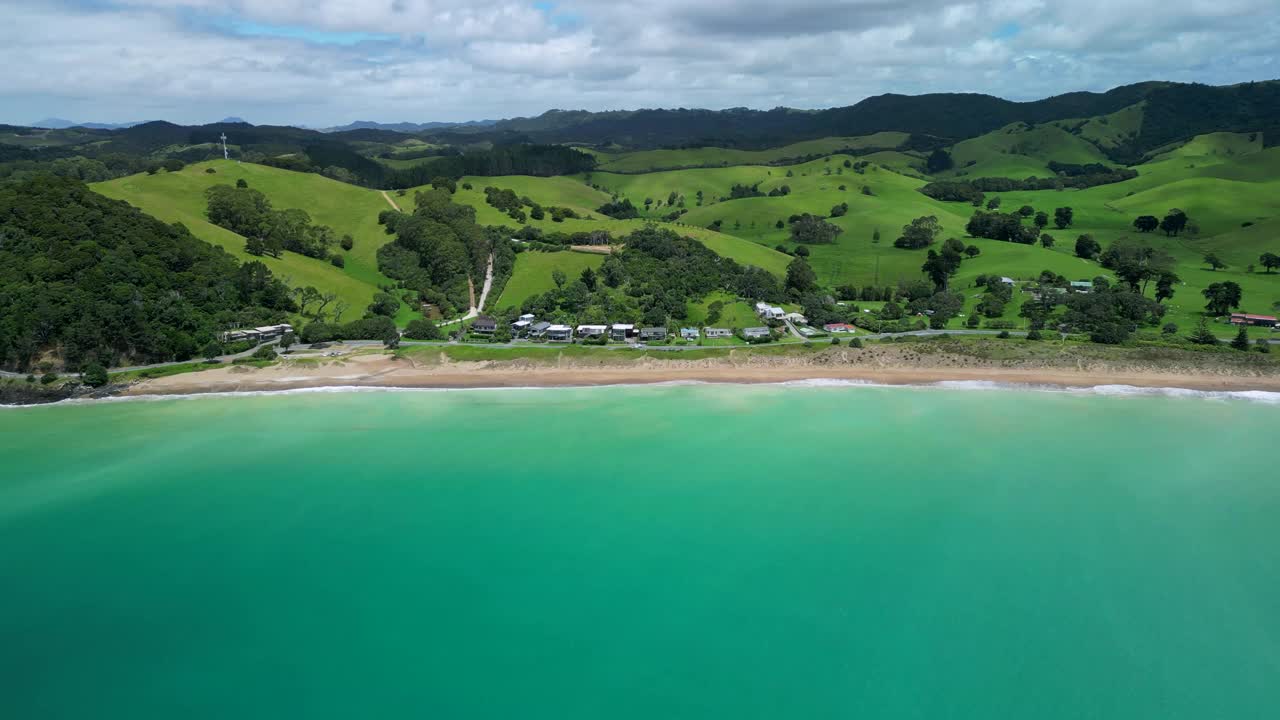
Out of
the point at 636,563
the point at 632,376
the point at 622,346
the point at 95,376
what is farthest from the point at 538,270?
the point at 636,563

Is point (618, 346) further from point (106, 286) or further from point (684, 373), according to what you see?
point (106, 286)

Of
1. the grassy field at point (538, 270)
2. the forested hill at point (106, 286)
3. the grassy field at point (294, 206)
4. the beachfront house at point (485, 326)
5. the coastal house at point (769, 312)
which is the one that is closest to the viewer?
the forested hill at point (106, 286)

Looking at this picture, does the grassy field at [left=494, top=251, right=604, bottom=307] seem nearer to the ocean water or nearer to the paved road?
the paved road

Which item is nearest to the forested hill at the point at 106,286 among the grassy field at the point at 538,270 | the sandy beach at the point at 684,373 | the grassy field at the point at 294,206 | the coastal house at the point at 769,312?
the sandy beach at the point at 684,373

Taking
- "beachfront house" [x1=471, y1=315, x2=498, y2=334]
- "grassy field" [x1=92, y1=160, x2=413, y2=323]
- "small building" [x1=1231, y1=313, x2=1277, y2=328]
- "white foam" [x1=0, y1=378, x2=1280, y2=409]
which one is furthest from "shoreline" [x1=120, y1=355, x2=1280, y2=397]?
"grassy field" [x1=92, y1=160, x2=413, y2=323]

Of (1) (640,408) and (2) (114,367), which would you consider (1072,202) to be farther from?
(2) (114,367)

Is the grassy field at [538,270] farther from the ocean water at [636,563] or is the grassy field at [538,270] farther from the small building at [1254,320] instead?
the small building at [1254,320]

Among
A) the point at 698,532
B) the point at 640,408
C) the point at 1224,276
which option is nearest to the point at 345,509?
the point at 698,532
